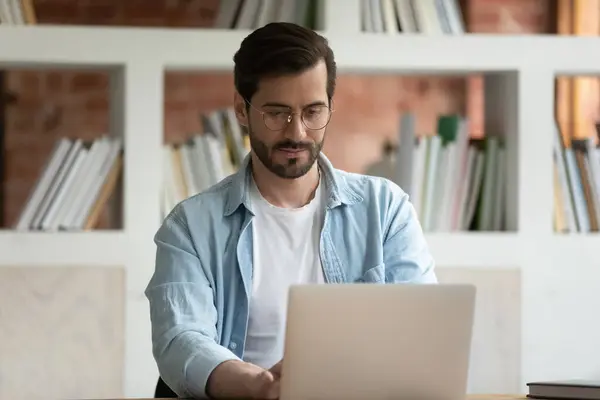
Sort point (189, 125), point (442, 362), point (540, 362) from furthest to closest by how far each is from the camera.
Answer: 1. point (189, 125)
2. point (540, 362)
3. point (442, 362)

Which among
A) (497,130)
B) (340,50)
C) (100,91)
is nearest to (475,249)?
(497,130)

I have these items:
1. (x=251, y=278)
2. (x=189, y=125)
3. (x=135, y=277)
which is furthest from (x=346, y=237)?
(x=189, y=125)

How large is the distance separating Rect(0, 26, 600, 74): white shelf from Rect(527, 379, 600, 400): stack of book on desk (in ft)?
4.69

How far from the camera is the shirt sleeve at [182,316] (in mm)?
1914

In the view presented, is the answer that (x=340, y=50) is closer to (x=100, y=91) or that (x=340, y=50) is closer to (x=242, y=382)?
(x=242, y=382)

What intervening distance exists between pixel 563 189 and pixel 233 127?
3.18 feet

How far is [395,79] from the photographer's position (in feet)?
16.6

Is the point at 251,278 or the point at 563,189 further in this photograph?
the point at 563,189

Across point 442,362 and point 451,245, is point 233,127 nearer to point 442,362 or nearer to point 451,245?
point 451,245

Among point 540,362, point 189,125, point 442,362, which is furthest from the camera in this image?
point 189,125

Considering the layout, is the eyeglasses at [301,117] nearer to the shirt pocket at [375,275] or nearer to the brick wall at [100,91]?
the shirt pocket at [375,275]

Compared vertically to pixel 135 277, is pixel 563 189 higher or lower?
higher

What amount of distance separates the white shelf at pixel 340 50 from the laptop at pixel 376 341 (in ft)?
5.38

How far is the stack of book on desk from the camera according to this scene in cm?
189
